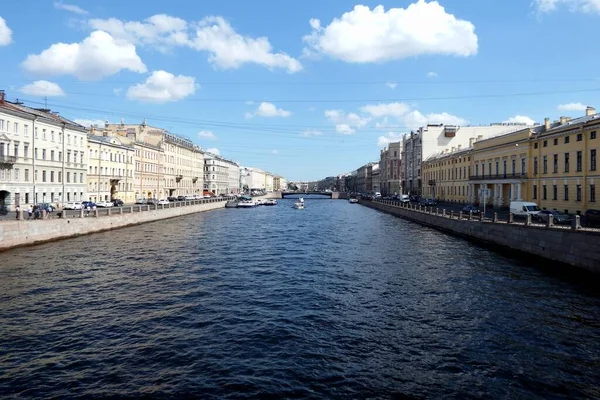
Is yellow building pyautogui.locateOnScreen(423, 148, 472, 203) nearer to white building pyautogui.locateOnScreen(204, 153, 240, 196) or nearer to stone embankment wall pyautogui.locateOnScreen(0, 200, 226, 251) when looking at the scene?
stone embankment wall pyautogui.locateOnScreen(0, 200, 226, 251)

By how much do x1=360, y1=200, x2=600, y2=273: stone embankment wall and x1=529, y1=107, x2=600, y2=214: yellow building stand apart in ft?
37.4

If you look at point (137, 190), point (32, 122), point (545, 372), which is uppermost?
point (32, 122)

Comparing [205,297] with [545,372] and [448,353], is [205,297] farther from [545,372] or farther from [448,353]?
[545,372]

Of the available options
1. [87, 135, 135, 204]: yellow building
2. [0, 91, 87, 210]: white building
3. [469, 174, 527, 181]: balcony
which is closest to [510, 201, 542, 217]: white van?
Answer: [469, 174, 527, 181]: balcony

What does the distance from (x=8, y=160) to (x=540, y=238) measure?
51213 millimetres

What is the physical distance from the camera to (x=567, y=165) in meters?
44.3

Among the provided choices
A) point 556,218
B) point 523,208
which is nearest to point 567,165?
point 523,208

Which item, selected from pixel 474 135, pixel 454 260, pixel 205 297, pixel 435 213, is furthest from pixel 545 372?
pixel 474 135

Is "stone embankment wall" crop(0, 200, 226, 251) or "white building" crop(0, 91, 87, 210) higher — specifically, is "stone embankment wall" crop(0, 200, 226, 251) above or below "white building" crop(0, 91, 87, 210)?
below

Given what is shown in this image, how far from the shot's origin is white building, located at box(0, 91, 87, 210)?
48125mm

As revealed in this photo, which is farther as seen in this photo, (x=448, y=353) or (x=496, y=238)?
(x=496, y=238)

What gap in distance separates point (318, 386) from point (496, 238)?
27.4 m

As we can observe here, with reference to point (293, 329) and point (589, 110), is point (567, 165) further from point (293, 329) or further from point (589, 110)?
point (293, 329)

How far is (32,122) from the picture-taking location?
51938 millimetres
